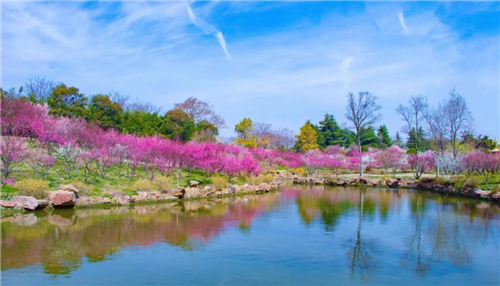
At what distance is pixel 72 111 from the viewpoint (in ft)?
87.2

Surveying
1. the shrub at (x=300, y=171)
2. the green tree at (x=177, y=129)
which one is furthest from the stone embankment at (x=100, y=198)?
the shrub at (x=300, y=171)

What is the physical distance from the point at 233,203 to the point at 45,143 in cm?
1035

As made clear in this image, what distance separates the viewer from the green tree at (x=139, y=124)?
27.3 m

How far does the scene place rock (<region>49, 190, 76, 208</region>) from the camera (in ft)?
42.0

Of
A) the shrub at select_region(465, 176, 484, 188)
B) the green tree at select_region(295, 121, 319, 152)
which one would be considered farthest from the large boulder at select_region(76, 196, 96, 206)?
the green tree at select_region(295, 121, 319, 152)

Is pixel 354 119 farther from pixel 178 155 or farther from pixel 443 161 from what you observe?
pixel 178 155

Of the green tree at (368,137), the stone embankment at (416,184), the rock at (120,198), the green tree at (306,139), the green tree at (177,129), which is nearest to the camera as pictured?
the rock at (120,198)

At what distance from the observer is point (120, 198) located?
1455 cm

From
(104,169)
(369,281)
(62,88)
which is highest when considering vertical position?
(62,88)

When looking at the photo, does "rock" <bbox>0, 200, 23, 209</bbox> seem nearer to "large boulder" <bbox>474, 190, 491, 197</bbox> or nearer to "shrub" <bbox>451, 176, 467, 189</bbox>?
"large boulder" <bbox>474, 190, 491, 197</bbox>

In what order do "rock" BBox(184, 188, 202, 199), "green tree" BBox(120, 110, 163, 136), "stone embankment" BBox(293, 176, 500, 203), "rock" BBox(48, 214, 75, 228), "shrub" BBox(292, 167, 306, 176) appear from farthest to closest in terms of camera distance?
"shrub" BBox(292, 167, 306, 176)
"green tree" BBox(120, 110, 163, 136)
"stone embankment" BBox(293, 176, 500, 203)
"rock" BBox(184, 188, 202, 199)
"rock" BBox(48, 214, 75, 228)

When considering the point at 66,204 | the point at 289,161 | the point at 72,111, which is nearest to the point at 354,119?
the point at 289,161

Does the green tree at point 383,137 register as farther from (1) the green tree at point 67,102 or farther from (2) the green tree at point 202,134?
(1) the green tree at point 67,102

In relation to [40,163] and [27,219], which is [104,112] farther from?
[27,219]
